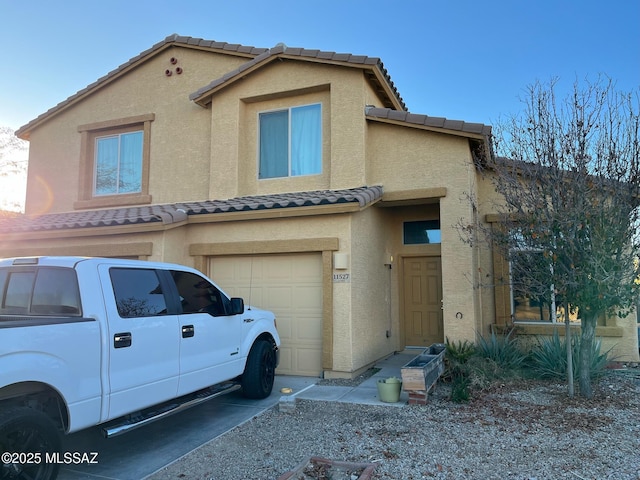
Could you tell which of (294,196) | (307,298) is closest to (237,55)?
(294,196)

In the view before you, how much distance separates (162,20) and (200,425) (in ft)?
35.6

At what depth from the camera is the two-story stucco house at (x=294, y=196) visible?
9.04 meters

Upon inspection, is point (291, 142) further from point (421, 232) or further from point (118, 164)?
point (118, 164)

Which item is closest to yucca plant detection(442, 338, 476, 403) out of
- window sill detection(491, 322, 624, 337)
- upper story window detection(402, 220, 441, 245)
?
window sill detection(491, 322, 624, 337)

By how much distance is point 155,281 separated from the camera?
5.48 metres

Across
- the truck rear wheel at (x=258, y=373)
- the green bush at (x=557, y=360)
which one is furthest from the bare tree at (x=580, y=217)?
the truck rear wheel at (x=258, y=373)

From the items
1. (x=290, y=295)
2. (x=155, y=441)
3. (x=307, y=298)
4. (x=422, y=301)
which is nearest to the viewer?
(x=155, y=441)

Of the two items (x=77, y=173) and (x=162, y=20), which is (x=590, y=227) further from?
(x=77, y=173)

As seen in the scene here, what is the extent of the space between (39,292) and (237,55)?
895 cm

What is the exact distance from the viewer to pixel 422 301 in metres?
11.3

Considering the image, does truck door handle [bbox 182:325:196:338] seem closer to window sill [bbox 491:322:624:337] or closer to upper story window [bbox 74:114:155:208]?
window sill [bbox 491:322:624:337]

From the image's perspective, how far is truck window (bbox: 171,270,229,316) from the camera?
19.1ft

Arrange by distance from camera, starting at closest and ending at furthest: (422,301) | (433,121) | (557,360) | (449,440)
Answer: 1. (449,440)
2. (557,360)
3. (433,121)
4. (422,301)

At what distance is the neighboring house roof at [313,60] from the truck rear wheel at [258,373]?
239 inches
